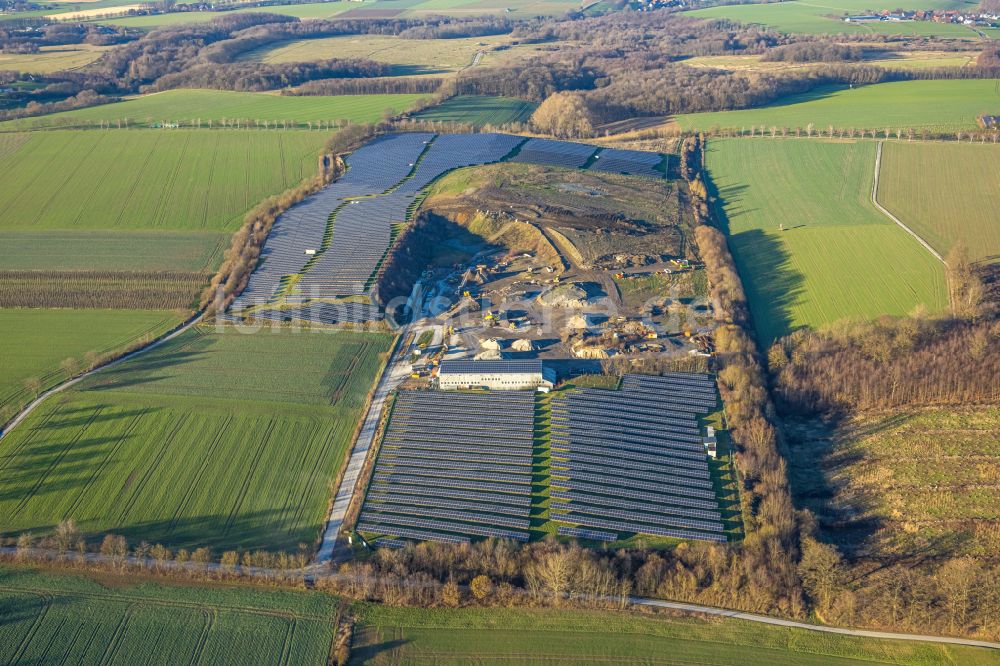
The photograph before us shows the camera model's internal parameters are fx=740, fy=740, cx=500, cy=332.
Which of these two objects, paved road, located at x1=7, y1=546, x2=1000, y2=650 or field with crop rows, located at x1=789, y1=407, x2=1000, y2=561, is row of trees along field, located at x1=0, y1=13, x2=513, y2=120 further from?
field with crop rows, located at x1=789, y1=407, x2=1000, y2=561

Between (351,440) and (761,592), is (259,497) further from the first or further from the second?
(761,592)

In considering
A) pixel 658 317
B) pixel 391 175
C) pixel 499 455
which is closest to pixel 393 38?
pixel 391 175

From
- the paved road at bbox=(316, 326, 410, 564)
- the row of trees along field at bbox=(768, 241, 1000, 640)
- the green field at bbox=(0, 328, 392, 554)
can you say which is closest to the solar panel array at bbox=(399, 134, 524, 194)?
the paved road at bbox=(316, 326, 410, 564)

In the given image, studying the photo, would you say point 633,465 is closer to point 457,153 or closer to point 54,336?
point 54,336

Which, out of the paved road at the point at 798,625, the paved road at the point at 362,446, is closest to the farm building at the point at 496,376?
the paved road at the point at 362,446

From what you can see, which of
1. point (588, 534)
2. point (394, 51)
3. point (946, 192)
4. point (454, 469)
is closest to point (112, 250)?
point (454, 469)

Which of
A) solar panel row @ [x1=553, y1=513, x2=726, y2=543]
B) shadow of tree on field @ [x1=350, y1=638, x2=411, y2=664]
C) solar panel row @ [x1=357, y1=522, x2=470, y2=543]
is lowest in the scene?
shadow of tree on field @ [x1=350, y1=638, x2=411, y2=664]

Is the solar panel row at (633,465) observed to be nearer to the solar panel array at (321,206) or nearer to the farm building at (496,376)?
the farm building at (496,376)
